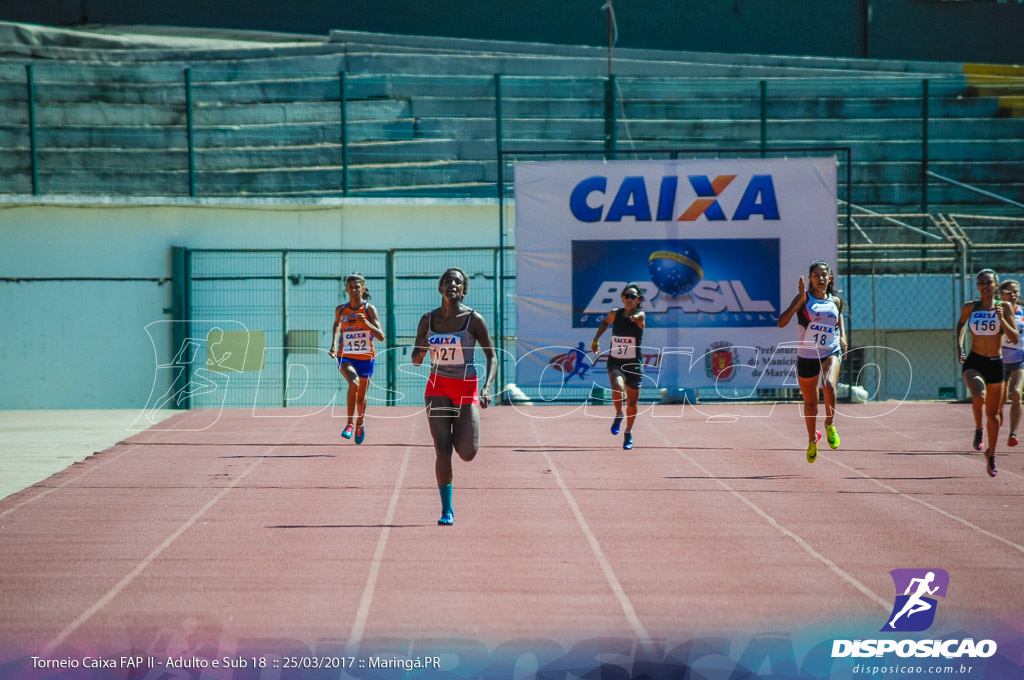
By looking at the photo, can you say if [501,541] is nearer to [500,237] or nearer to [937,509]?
[937,509]

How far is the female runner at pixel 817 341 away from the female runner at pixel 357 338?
5.02 m

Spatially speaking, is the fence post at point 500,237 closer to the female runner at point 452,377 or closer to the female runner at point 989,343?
the female runner at point 989,343

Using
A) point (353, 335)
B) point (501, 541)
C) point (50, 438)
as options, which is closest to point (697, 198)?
point (353, 335)

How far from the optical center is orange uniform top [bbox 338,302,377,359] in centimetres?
1444

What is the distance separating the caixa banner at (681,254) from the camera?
1878cm

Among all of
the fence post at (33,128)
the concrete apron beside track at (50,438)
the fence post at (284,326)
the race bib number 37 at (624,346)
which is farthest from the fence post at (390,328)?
the race bib number 37 at (624,346)

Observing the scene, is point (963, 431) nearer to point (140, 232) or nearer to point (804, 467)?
point (804, 467)

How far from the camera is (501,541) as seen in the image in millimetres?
9000

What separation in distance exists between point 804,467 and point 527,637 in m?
7.57

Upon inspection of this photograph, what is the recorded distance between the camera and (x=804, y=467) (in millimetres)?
13172

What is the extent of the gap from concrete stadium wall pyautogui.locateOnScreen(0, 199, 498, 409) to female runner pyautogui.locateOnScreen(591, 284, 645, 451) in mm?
8242

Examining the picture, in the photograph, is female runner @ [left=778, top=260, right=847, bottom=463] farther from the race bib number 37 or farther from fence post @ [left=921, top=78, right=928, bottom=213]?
fence post @ [left=921, top=78, right=928, bottom=213]

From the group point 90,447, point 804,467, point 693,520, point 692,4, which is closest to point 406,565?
point 693,520

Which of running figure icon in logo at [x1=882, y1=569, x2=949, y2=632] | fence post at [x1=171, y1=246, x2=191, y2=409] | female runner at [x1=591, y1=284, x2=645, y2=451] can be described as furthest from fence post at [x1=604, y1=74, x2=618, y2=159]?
running figure icon in logo at [x1=882, y1=569, x2=949, y2=632]
